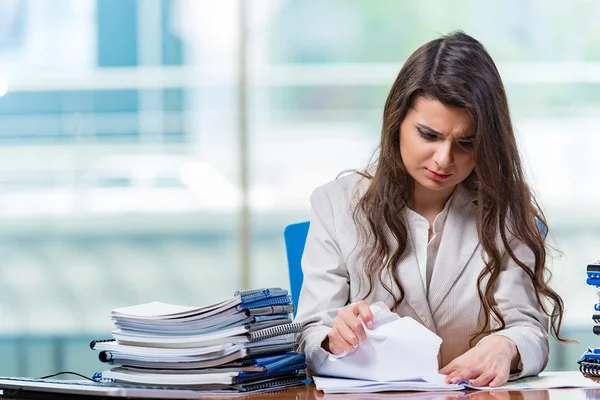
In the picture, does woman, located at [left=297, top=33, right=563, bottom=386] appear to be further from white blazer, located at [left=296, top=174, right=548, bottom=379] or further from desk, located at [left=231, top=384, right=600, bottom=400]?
desk, located at [left=231, top=384, right=600, bottom=400]

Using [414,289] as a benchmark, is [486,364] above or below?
below

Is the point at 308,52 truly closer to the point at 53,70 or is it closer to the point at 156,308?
the point at 53,70

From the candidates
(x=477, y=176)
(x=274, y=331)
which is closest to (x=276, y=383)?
(x=274, y=331)

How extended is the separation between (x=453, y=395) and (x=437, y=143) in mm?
513

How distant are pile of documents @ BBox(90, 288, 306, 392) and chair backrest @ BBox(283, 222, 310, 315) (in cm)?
62

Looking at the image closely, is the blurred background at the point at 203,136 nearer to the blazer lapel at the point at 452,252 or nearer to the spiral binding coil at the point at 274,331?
the blazer lapel at the point at 452,252

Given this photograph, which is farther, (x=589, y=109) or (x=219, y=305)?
(x=589, y=109)

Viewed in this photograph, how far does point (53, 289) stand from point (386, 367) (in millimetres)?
3407

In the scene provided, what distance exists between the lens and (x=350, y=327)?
1463 mm

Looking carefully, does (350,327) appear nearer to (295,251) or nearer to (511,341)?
(511,341)

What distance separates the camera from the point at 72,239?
4535 mm

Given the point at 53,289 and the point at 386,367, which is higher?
the point at 53,289

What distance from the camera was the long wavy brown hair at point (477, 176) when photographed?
1680 millimetres

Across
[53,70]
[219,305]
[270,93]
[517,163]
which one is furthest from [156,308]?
[53,70]
